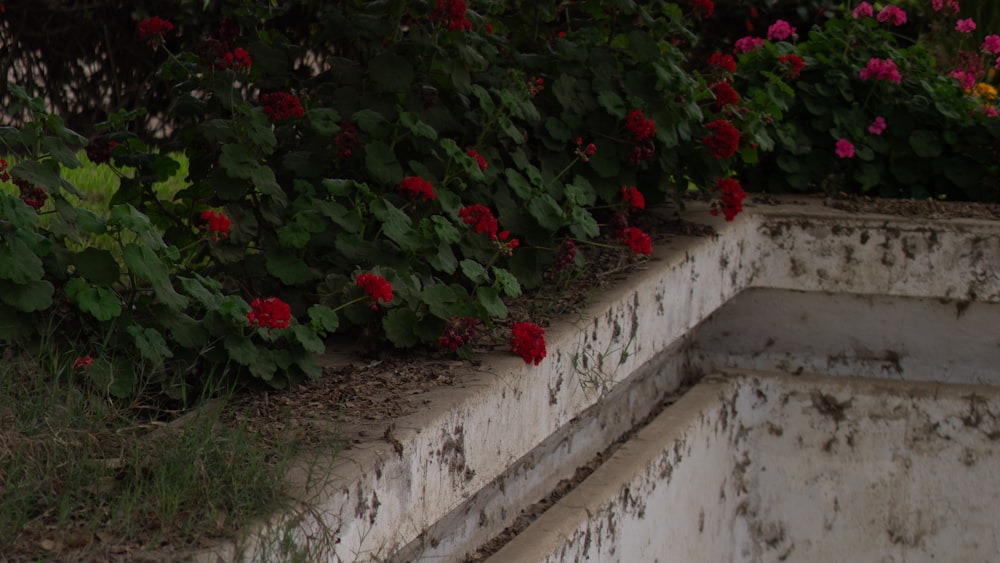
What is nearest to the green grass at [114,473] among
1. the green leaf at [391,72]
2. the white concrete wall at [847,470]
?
the green leaf at [391,72]

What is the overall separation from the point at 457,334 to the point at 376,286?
0.86 feet

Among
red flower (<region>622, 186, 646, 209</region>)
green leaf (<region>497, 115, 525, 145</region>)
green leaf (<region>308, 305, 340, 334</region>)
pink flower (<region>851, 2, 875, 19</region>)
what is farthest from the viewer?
pink flower (<region>851, 2, 875, 19</region>)

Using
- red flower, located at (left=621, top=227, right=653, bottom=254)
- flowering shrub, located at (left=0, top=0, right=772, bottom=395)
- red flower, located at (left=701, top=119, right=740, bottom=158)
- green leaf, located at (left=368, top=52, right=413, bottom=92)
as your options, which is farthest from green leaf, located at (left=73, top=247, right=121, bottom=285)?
red flower, located at (left=701, top=119, right=740, bottom=158)

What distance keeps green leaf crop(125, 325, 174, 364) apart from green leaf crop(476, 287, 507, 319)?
0.67 meters

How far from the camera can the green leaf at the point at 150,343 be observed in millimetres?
2100

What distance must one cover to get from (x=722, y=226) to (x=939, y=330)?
2.64 ft

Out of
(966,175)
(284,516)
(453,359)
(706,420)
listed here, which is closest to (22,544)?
(284,516)

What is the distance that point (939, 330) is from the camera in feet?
13.1

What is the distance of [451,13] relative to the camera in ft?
9.14

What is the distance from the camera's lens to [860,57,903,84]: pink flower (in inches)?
175

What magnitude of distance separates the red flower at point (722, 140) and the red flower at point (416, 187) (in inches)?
48.7

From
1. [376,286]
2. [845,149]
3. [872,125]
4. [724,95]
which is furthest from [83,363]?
[872,125]

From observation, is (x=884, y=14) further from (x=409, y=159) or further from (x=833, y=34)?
(x=409, y=159)

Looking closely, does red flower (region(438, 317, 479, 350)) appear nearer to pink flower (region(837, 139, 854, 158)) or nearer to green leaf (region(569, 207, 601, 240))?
green leaf (region(569, 207, 601, 240))
